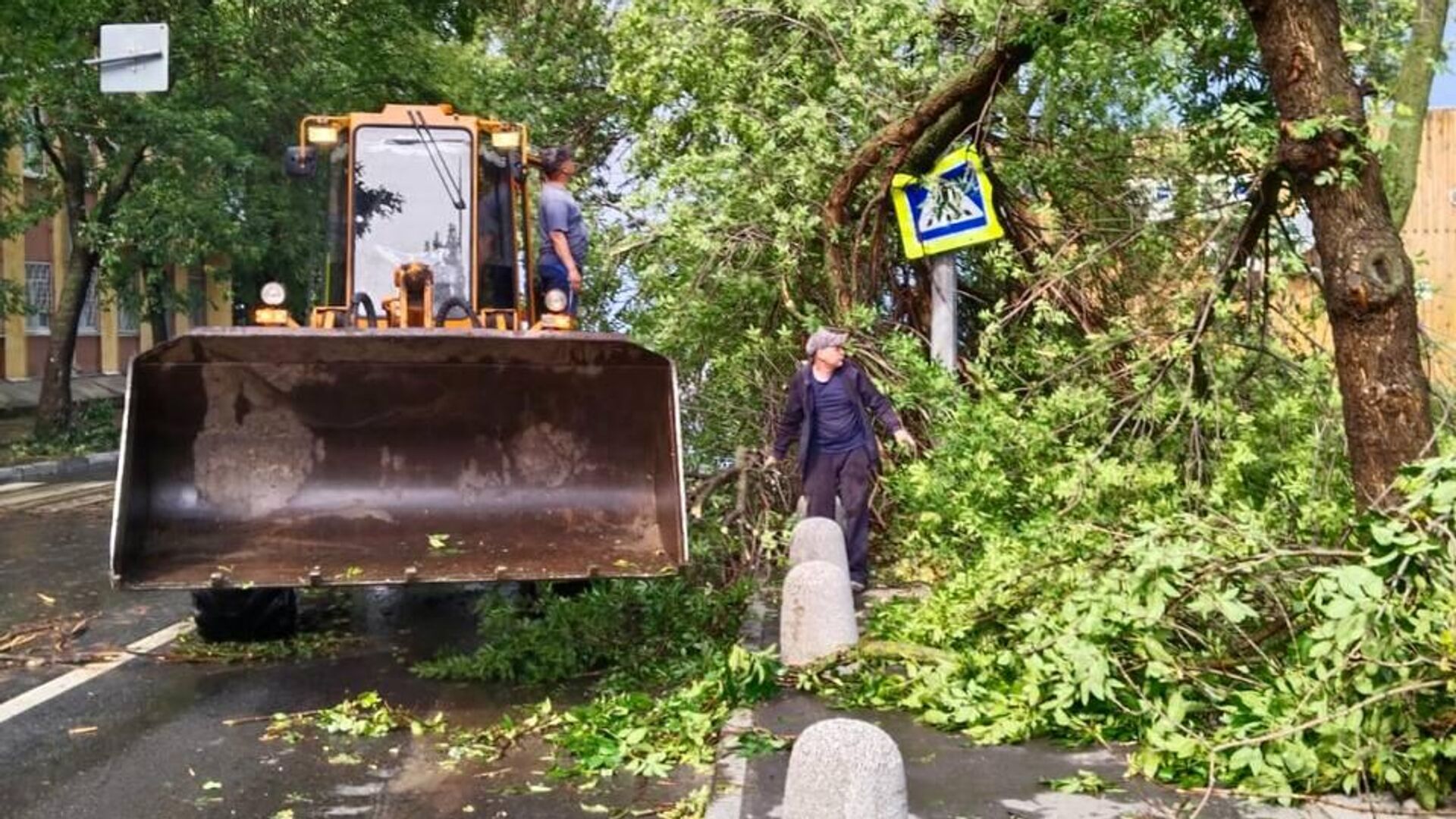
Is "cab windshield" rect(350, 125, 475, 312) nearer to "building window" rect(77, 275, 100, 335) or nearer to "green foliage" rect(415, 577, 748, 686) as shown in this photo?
"green foliage" rect(415, 577, 748, 686)

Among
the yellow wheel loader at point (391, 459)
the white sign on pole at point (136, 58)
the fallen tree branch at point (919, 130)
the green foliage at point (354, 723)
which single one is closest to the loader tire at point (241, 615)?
the yellow wheel loader at point (391, 459)

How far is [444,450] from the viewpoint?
9227 mm

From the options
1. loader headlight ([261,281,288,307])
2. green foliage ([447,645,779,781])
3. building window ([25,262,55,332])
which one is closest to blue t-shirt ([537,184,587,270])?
loader headlight ([261,281,288,307])

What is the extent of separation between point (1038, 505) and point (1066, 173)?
11.0 feet

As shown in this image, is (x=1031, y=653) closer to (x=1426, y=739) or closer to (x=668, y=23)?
(x=1426, y=739)

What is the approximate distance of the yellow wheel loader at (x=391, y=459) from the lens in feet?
28.2

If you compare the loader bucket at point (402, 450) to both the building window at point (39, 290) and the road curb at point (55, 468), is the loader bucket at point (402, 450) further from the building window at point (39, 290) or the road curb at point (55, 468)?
the building window at point (39, 290)

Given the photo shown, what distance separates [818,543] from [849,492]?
40.7 inches

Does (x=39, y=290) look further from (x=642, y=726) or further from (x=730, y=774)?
(x=730, y=774)

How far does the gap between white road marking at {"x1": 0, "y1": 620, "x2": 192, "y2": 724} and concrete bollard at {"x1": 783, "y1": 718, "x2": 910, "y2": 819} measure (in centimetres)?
451

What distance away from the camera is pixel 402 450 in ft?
30.2

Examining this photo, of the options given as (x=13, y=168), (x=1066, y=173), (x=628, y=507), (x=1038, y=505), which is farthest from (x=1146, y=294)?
(x=13, y=168)

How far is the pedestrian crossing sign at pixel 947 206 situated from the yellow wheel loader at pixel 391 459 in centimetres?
364

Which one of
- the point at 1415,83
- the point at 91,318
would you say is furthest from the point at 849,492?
the point at 91,318
